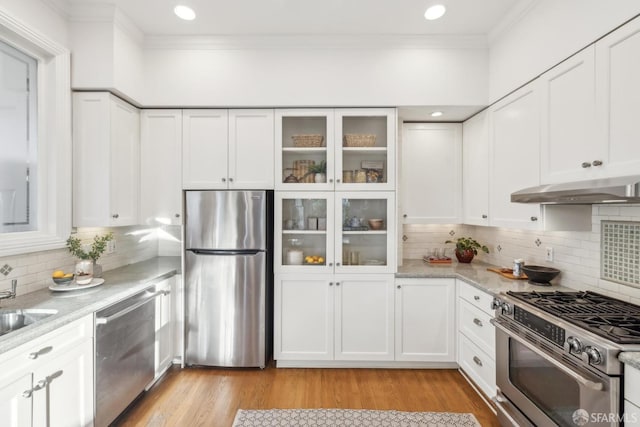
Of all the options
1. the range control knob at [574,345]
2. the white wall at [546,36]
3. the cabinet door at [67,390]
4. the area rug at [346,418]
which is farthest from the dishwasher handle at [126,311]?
the white wall at [546,36]

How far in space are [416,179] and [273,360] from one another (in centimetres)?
223

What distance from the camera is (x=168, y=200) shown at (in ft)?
8.86

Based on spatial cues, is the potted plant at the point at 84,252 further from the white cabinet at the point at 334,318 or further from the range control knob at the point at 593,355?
the range control knob at the point at 593,355

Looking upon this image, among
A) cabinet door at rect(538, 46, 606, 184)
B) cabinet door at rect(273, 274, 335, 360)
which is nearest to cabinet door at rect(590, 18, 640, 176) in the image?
cabinet door at rect(538, 46, 606, 184)

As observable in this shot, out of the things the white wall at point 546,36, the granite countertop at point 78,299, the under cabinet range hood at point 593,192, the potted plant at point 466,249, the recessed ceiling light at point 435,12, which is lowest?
the granite countertop at point 78,299

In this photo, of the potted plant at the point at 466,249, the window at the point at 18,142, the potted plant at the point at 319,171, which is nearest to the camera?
the window at the point at 18,142

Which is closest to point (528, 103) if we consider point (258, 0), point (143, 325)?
point (258, 0)

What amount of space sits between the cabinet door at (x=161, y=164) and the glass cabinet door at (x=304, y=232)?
917mm

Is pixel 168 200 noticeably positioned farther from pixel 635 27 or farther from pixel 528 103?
pixel 635 27

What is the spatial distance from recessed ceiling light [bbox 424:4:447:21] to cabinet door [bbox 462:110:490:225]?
905 mm

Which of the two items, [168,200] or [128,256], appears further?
[128,256]

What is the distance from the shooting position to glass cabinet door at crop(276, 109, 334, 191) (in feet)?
8.84

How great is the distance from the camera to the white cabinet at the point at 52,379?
1.31 m

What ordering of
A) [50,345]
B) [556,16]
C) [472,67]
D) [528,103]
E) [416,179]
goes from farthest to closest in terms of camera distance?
1. [416,179]
2. [472,67]
3. [528,103]
4. [556,16]
5. [50,345]
